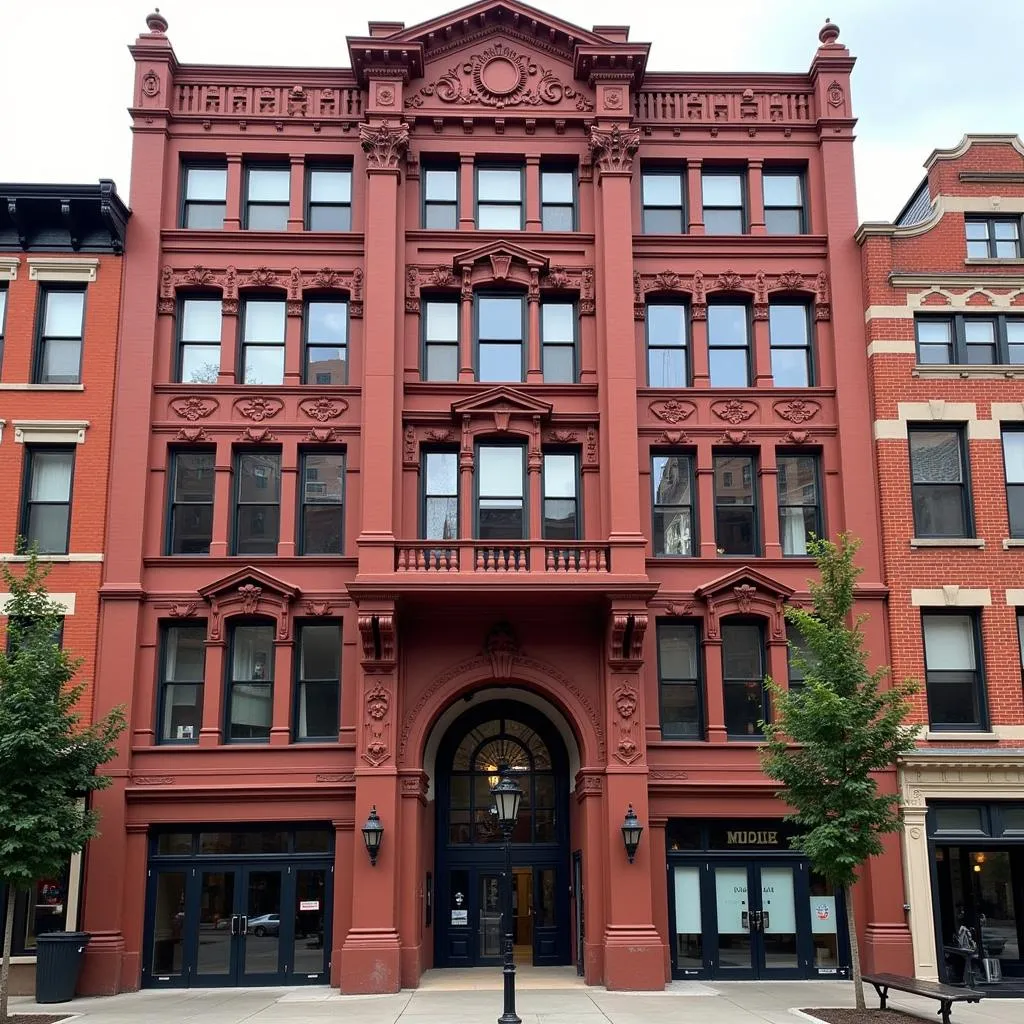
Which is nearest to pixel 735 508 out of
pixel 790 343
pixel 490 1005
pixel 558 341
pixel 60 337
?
pixel 790 343

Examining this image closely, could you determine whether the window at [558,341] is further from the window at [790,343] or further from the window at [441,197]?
the window at [790,343]

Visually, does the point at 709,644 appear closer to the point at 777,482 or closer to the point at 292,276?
the point at 777,482

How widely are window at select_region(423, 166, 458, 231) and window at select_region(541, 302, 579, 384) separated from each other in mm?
3066

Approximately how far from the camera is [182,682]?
2450 centimetres

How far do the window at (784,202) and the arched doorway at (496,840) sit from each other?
1284 cm

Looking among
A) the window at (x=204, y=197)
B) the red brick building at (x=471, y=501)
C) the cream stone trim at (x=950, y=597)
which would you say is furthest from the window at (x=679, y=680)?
the window at (x=204, y=197)

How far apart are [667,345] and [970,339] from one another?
6814mm

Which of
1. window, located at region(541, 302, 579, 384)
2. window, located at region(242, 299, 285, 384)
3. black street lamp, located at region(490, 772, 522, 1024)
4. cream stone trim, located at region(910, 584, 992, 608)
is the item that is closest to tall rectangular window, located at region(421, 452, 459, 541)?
window, located at region(541, 302, 579, 384)

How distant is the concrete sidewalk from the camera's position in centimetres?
1875

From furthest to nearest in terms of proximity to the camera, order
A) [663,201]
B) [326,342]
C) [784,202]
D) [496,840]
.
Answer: [784,202] < [663,201] < [326,342] < [496,840]

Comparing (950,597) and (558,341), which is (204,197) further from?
(950,597)

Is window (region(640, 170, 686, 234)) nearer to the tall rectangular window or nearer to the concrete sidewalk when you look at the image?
the tall rectangular window

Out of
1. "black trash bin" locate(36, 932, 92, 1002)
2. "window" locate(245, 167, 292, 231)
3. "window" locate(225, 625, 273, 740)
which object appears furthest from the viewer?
"window" locate(245, 167, 292, 231)

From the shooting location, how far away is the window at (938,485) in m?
25.2
